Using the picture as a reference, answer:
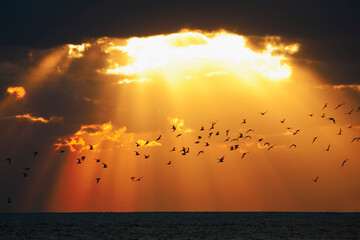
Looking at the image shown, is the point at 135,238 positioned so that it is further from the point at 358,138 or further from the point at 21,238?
the point at 358,138

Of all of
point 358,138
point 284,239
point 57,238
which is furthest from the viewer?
point 57,238

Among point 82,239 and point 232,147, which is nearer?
point 232,147

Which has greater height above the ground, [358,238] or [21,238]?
[21,238]

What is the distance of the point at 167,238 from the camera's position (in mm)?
115562

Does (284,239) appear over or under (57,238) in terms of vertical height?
under

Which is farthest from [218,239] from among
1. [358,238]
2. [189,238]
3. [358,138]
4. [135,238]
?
[358,138]

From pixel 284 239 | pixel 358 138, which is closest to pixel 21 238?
pixel 284 239

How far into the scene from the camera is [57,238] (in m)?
122

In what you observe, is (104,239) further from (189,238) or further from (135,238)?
(189,238)

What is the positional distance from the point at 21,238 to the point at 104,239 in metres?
18.7

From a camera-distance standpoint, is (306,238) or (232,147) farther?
(306,238)

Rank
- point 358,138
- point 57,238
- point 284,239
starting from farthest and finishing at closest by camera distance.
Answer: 1. point 57,238
2. point 284,239
3. point 358,138

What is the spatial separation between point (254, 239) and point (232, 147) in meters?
30.1

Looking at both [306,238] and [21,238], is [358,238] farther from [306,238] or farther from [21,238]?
[21,238]
